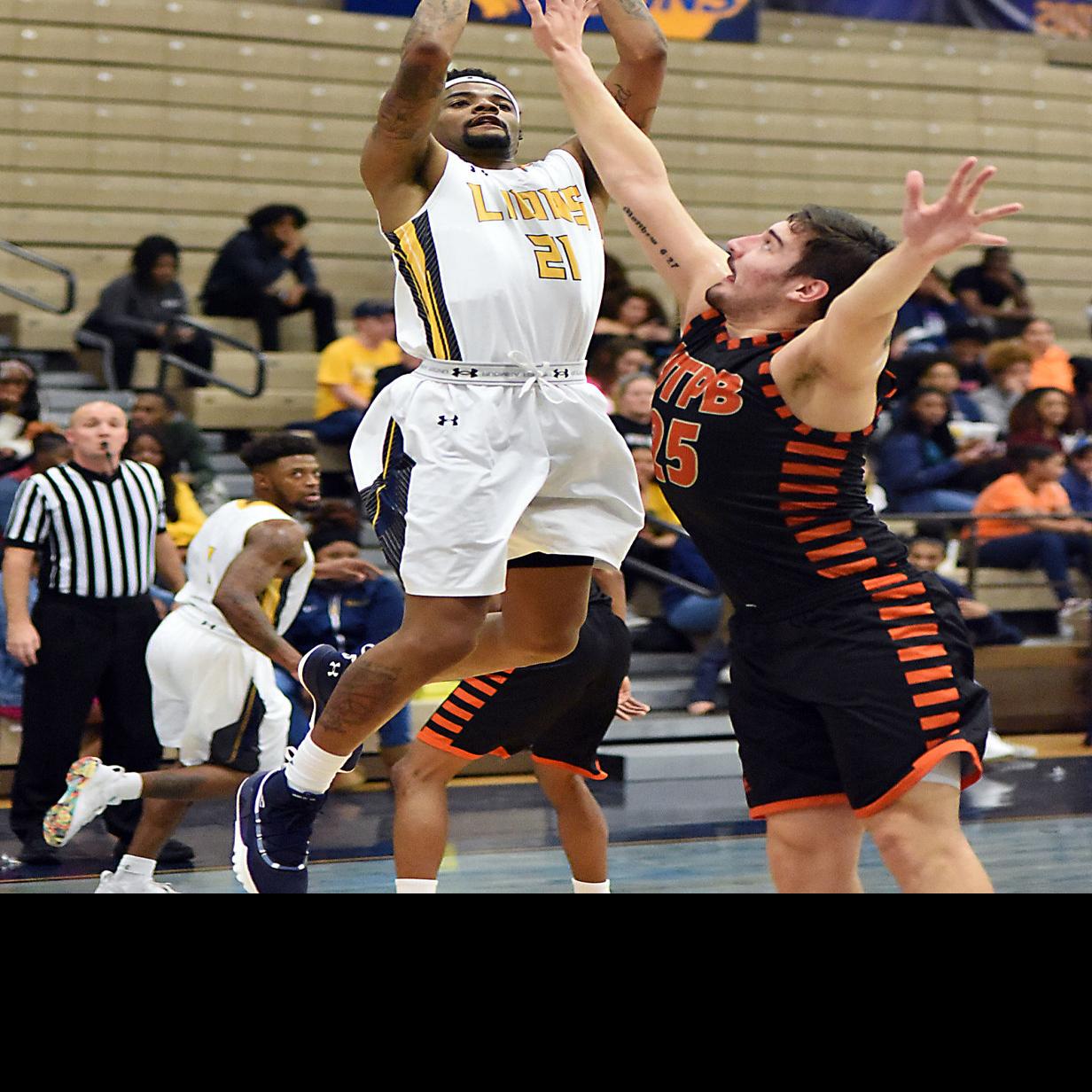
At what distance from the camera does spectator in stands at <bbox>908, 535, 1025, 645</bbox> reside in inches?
349

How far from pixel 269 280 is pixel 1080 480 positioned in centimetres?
516

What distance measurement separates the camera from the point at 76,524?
642 cm

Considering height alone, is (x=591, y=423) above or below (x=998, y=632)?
above

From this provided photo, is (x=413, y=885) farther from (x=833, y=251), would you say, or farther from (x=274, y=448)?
(x=833, y=251)

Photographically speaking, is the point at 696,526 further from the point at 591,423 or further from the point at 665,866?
the point at 665,866

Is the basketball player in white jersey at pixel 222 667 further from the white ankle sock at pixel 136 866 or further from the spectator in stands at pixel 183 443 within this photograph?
the spectator in stands at pixel 183 443

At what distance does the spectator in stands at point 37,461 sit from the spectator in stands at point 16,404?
480 mm

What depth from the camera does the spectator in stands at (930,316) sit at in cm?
1181

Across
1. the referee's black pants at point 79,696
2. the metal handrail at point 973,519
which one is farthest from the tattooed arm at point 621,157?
the metal handrail at point 973,519

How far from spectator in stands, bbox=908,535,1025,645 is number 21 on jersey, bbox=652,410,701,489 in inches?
216

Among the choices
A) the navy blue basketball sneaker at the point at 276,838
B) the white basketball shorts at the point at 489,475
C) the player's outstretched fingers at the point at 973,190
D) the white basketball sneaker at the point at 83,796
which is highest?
the player's outstretched fingers at the point at 973,190
